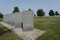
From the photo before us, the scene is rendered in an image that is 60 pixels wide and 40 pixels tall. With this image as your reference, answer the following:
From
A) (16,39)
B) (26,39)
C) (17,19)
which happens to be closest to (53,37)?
(26,39)

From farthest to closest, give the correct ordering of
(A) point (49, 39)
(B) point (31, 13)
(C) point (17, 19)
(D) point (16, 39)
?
(C) point (17, 19)
(B) point (31, 13)
(D) point (16, 39)
(A) point (49, 39)

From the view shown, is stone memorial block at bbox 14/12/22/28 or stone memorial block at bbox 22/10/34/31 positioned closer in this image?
stone memorial block at bbox 22/10/34/31

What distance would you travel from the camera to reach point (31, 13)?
14.6 meters

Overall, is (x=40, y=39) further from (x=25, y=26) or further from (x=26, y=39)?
(x=25, y=26)

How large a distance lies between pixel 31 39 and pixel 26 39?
0.41 m

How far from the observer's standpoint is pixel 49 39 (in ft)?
36.2

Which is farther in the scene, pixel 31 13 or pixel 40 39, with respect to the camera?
pixel 31 13

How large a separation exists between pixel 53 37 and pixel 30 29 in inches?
141

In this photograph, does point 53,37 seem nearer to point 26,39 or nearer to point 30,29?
point 26,39

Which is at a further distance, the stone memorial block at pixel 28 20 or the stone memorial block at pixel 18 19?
the stone memorial block at pixel 18 19

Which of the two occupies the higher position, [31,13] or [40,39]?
[31,13]

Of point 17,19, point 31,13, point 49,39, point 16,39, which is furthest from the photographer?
point 17,19

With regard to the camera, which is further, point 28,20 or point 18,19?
point 18,19

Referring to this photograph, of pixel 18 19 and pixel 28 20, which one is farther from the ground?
pixel 28 20
